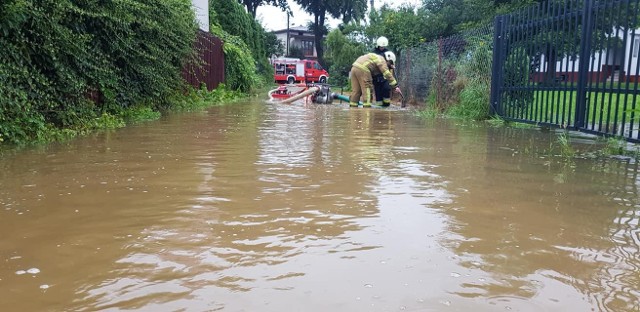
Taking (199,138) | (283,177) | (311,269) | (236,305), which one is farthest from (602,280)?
(199,138)

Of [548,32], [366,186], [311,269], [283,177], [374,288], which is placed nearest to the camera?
[374,288]

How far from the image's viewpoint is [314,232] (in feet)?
9.59

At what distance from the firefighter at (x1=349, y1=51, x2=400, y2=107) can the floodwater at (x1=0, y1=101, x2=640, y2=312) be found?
7228 mm

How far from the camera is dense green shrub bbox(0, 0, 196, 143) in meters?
5.66

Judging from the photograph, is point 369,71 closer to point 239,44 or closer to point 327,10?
point 239,44

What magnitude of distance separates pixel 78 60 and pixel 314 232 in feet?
17.9

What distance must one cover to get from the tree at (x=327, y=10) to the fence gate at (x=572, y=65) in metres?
47.2

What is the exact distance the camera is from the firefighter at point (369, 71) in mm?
12430

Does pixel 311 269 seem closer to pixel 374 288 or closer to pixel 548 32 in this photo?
pixel 374 288

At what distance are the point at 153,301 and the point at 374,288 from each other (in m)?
0.88

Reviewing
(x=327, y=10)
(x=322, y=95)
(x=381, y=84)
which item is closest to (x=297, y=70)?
(x=327, y=10)

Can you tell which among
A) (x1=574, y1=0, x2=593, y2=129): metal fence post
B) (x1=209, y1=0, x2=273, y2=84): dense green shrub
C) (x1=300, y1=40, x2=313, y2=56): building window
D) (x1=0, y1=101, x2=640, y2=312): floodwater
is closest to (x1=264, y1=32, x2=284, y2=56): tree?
(x1=209, y1=0, x2=273, y2=84): dense green shrub

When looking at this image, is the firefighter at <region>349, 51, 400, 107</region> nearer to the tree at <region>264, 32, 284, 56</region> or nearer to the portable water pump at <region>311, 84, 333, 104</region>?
the portable water pump at <region>311, 84, 333, 104</region>

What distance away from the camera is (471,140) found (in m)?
6.89
